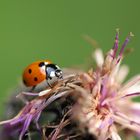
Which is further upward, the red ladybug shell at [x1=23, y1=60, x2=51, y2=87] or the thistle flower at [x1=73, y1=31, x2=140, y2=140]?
the red ladybug shell at [x1=23, y1=60, x2=51, y2=87]

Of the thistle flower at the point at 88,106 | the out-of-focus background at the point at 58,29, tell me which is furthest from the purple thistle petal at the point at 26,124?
the out-of-focus background at the point at 58,29

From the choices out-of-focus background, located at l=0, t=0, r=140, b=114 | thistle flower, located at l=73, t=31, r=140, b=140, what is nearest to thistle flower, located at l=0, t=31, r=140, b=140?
thistle flower, located at l=73, t=31, r=140, b=140

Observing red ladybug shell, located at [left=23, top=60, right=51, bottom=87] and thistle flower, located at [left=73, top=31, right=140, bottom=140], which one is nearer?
thistle flower, located at [left=73, top=31, right=140, bottom=140]

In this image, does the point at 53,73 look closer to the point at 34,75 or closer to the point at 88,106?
the point at 34,75

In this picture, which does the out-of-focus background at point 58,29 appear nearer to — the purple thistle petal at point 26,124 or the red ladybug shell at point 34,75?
the red ladybug shell at point 34,75

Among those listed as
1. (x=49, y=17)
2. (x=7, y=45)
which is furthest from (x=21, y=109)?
(x=49, y=17)

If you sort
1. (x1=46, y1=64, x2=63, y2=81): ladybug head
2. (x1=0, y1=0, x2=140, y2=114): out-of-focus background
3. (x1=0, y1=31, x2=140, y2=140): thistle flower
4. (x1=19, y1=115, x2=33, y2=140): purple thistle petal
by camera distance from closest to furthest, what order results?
(x1=0, y1=31, x2=140, y2=140): thistle flower → (x1=19, y1=115, x2=33, y2=140): purple thistle petal → (x1=46, y1=64, x2=63, y2=81): ladybug head → (x1=0, y1=0, x2=140, y2=114): out-of-focus background

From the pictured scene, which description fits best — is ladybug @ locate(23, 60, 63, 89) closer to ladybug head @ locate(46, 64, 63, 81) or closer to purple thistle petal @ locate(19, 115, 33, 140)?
ladybug head @ locate(46, 64, 63, 81)
